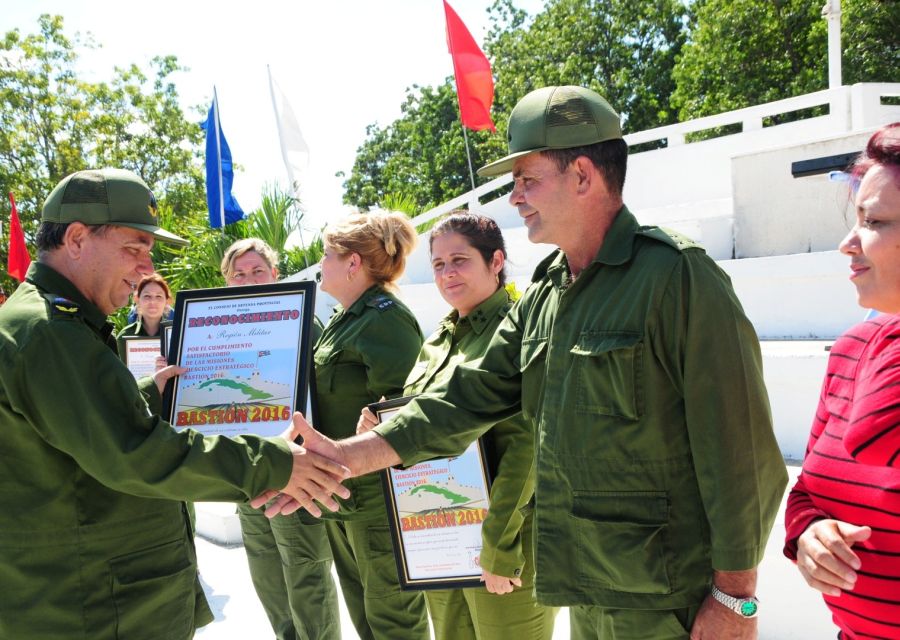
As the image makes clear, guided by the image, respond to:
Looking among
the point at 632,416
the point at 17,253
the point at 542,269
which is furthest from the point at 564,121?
the point at 17,253

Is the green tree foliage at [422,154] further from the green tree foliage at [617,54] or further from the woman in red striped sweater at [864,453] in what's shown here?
the woman in red striped sweater at [864,453]

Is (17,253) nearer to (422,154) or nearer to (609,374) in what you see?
(609,374)

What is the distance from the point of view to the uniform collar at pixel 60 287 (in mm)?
2473

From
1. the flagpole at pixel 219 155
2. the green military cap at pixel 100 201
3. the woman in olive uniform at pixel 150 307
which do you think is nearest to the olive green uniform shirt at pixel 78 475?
the green military cap at pixel 100 201

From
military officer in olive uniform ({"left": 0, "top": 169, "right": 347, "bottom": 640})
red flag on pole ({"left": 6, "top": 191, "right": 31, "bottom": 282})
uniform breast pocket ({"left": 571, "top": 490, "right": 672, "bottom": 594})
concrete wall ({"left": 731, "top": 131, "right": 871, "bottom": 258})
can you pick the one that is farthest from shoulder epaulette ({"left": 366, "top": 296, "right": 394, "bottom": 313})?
red flag on pole ({"left": 6, "top": 191, "right": 31, "bottom": 282})

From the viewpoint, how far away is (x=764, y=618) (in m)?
3.79

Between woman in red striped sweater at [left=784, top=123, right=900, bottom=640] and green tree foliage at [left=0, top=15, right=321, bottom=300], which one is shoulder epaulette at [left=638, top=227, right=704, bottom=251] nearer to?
woman in red striped sweater at [left=784, top=123, right=900, bottom=640]

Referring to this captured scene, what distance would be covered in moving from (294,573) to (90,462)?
1.99 meters

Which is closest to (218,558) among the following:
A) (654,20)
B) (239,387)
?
(239,387)

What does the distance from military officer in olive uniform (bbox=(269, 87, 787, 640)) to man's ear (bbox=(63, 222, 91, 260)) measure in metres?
1.39

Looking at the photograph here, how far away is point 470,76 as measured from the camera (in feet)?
34.7

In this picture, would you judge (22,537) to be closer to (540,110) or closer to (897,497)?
(540,110)

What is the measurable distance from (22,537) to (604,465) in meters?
1.69

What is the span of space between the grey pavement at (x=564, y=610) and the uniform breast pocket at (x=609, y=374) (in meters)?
2.00
